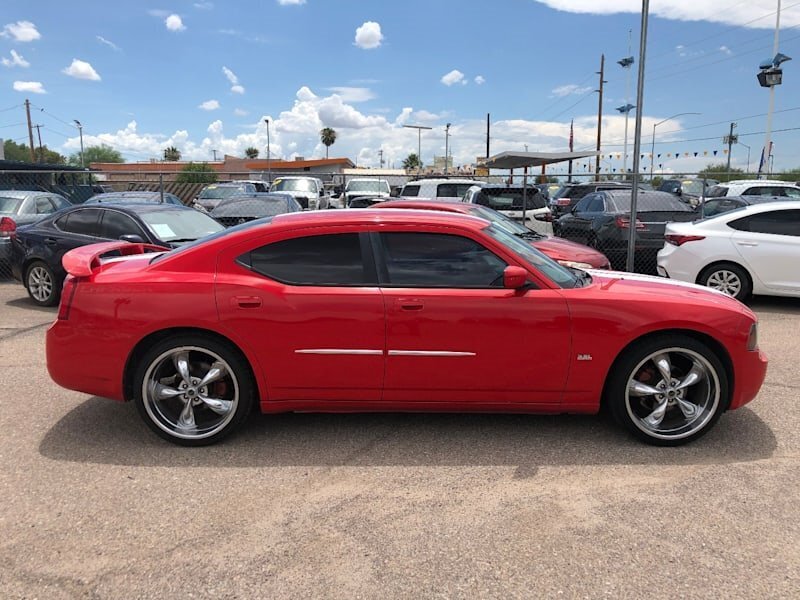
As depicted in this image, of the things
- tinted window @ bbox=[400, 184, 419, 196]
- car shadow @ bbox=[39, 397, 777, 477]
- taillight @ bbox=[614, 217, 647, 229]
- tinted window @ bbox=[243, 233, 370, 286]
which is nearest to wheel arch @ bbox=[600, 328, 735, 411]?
car shadow @ bbox=[39, 397, 777, 477]

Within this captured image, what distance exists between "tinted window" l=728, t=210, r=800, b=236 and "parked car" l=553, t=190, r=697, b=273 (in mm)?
1843

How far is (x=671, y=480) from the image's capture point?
3.56 metres

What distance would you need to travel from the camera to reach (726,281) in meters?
8.48

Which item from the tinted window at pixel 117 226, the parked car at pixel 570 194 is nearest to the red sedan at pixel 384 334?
the tinted window at pixel 117 226

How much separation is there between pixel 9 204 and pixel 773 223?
1295 centimetres

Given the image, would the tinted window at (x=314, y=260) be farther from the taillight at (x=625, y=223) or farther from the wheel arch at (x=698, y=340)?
the taillight at (x=625, y=223)

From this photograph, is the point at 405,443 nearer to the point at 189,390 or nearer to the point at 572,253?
the point at 189,390

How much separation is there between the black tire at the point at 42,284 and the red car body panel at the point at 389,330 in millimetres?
5202

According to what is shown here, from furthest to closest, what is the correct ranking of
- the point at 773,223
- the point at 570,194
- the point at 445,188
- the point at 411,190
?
the point at 570,194, the point at 411,190, the point at 445,188, the point at 773,223

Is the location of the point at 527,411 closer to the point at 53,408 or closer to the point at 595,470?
the point at 595,470

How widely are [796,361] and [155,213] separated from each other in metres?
7.67

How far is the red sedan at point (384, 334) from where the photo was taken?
3.80 m

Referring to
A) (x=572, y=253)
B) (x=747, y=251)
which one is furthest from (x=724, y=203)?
(x=572, y=253)

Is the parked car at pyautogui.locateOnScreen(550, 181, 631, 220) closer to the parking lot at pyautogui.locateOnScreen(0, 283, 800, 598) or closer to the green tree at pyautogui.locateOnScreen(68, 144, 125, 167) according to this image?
the parking lot at pyautogui.locateOnScreen(0, 283, 800, 598)
